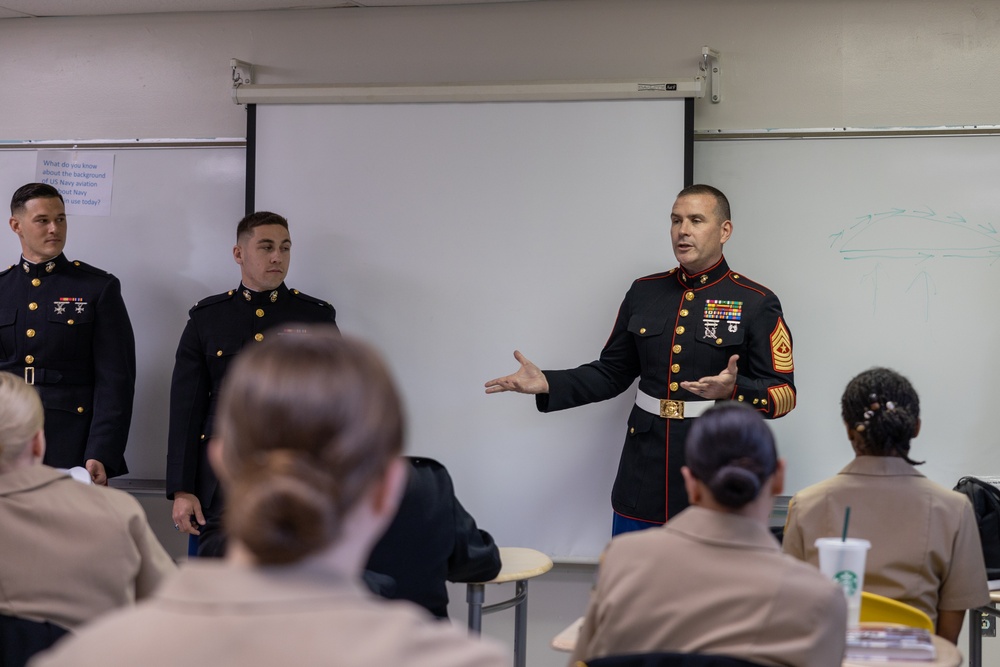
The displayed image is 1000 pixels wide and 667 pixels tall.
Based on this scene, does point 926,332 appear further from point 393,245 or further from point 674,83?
point 393,245

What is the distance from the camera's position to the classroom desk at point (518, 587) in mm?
2793

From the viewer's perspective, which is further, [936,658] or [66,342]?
[66,342]

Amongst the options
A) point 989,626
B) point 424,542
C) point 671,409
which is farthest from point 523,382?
point 989,626

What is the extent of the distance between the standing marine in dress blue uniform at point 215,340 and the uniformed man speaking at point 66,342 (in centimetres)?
22

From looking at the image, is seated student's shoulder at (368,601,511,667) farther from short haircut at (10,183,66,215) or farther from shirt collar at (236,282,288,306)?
short haircut at (10,183,66,215)

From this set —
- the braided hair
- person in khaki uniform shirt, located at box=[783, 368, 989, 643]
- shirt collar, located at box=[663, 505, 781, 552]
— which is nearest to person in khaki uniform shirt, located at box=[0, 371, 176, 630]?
shirt collar, located at box=[663, 505, 781, 552]

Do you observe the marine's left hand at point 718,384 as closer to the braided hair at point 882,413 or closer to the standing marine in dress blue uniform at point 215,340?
the braided hair at point 882,413

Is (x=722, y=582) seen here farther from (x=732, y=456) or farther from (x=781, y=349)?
(x=781, y=349)

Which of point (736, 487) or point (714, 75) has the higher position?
point (714, 75)

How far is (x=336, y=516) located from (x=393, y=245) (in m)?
3.16

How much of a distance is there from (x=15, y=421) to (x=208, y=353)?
1.87m

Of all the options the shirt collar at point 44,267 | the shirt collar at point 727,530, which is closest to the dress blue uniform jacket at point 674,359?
the shirt collar at point 727,530

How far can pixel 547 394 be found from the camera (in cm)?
348

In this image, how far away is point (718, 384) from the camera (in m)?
3.12
